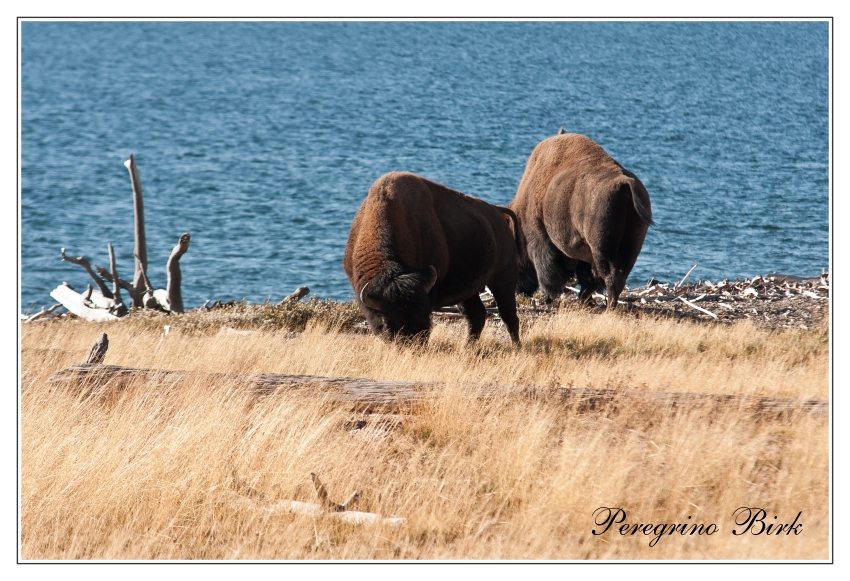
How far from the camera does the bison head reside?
22.9 feet

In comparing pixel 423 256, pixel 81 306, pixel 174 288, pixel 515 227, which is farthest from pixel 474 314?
pixel 81 306

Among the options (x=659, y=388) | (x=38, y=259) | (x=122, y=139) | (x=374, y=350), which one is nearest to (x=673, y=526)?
(x=659, y=388)

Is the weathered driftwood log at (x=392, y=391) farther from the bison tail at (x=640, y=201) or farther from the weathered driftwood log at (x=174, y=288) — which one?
the weathered driftwood log at (x=174, y=288)

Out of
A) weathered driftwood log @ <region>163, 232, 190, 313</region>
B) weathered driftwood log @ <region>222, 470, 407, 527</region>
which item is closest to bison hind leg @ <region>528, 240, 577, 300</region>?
weathered driftwood log @ <region>163, 232, 190, 313</region>

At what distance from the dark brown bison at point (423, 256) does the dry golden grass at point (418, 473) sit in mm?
1666

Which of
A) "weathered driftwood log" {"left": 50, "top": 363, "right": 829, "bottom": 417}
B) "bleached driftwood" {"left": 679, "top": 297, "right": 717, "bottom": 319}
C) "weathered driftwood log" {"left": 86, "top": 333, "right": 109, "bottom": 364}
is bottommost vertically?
"bleached driftwood" {"left": 679, "top": 297, "right": 717, "bottom": 319}

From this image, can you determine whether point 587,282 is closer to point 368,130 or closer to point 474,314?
point 474,314

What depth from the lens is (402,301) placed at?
7.00m

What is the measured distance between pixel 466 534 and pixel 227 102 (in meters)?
36.9

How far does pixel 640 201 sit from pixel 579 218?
1.16m

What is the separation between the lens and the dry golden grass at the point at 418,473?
4.45 metres

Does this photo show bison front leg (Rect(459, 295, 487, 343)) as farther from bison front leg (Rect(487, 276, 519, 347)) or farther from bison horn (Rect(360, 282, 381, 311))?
bison horn (Rect(360, 282, 381, 311))

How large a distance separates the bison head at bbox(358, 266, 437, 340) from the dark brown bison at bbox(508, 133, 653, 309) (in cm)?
361

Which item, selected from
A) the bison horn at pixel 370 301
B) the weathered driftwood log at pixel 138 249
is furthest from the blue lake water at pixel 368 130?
the weathered driftwood log at pixel 138 249
